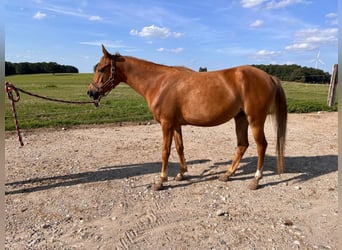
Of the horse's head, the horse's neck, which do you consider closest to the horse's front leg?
the horse's neck

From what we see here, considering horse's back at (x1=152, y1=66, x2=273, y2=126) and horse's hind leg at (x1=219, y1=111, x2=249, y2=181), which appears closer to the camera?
horse's back at (x1=152, y1=66, x2=273, y2=126)

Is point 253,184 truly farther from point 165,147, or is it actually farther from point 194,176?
point 165,147

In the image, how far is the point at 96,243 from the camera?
313 centimetres

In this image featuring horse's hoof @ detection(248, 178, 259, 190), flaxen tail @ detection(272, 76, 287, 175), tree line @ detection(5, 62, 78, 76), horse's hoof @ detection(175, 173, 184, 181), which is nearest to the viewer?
horse's hoof @ detection(248, 178, 259, 190)

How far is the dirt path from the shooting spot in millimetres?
3223

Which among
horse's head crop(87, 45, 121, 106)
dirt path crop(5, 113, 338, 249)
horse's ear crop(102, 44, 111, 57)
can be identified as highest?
horse's ear crop(102, 44, 111, 57)

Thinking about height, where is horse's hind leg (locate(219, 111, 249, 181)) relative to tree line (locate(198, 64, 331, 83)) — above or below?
below

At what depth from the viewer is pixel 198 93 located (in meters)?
4.52

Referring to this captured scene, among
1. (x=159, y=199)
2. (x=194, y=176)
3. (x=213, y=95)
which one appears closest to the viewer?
(x=159, y=199)

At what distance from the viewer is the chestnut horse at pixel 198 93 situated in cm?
447

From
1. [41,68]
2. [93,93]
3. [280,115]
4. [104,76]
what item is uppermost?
[41,68]

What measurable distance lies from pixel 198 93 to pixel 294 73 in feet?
76.0

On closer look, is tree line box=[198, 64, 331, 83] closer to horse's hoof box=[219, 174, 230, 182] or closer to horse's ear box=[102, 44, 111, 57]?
horse's hoof box=[219, 174, 230, 182]

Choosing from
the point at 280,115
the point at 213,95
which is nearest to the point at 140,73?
the point at 213,95
